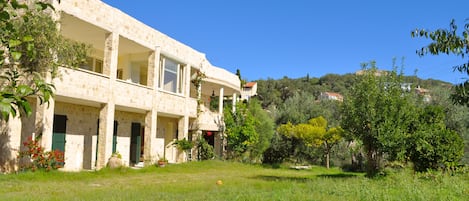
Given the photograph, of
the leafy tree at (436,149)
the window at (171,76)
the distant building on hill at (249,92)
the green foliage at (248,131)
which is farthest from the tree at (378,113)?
the distant building on hill at (249,92)

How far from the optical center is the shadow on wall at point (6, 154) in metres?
14.0

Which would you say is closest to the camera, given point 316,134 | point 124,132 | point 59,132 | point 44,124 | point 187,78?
point 44,124

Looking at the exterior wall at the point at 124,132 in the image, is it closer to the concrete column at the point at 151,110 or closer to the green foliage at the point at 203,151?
the concrete column at the point at 151,110

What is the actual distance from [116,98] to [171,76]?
5.17 m

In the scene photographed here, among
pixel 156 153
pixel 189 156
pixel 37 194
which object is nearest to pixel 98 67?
pixel 156 153

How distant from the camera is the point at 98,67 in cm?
2102

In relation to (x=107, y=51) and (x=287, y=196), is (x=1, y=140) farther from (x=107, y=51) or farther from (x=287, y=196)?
(x=287, y=196)

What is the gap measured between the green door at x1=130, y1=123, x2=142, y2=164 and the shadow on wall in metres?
7.39

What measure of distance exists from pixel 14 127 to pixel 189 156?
1073 centimetres

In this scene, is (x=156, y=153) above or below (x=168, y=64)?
below

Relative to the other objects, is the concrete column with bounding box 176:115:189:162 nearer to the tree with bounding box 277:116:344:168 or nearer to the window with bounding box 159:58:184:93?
the window with bounding box 159:58:184:93

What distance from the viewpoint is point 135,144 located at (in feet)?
70.1

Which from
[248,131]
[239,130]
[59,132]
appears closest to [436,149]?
[248,131]

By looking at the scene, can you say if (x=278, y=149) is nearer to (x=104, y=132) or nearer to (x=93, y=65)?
(x=93, y=65)
